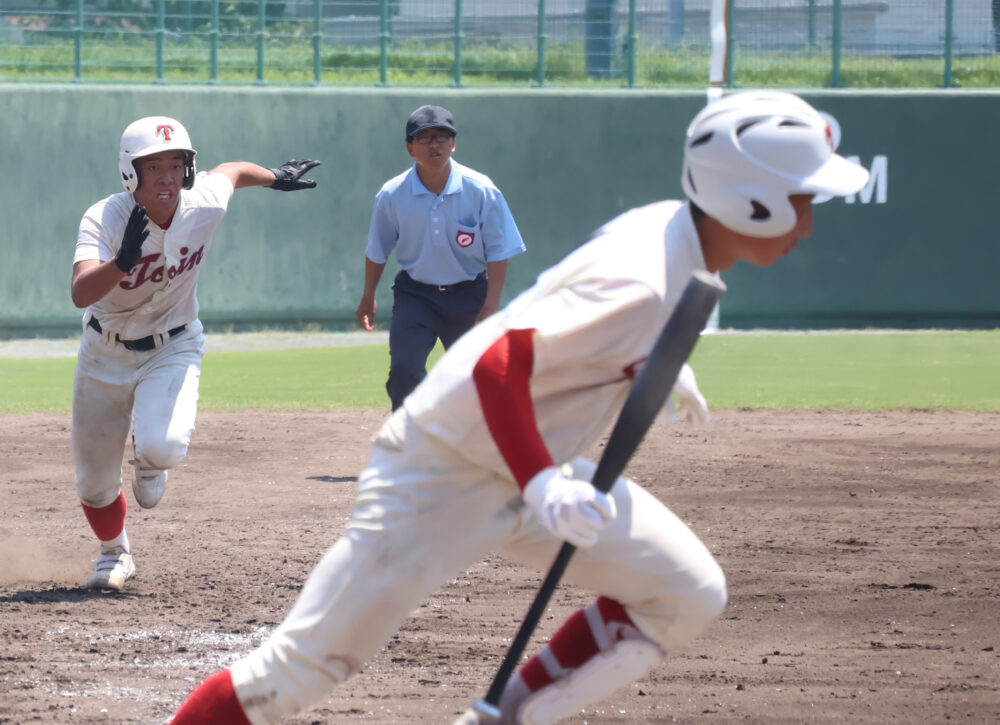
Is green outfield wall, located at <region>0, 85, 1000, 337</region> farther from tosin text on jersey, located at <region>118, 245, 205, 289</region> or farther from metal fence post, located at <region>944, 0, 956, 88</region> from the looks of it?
tosin text on jersey, located at <region>118, 245, 205, 289</region>

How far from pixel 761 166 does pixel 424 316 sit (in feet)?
15.8

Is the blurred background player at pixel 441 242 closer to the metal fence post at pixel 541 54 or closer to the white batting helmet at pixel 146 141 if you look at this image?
the white batting helmet at pixel 146 141

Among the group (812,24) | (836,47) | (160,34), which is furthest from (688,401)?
(812,24)

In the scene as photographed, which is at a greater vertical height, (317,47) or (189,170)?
(317,47)

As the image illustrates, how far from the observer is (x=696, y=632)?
300 cm

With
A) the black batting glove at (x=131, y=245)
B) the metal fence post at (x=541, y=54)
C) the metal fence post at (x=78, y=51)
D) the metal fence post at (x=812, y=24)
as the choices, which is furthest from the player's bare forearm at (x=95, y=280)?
the metal fence post at (x=812, y=24)

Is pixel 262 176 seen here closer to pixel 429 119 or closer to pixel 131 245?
pixel 131 245

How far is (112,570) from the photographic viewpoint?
5.38m

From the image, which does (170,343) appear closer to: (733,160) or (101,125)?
(733,160)

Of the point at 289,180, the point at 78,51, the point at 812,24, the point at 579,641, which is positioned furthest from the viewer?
the point at 812,24

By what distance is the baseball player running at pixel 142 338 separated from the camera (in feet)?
16.7

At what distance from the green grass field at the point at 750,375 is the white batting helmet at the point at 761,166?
7.15m

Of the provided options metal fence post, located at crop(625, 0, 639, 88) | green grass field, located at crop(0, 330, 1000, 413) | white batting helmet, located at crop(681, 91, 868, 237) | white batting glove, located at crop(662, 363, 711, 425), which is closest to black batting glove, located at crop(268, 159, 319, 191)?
white batting glove, located at crop(662, 363, 711, 425)

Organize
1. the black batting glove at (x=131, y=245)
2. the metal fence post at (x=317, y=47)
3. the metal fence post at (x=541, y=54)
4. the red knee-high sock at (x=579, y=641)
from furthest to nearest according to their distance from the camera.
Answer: the metal fence post at (x=541, y=54)
the metal fence post at (x=317, y=47)
the black batting glove at (x=131, y=245)
the red knee-high sock at (x=579, y=641)
